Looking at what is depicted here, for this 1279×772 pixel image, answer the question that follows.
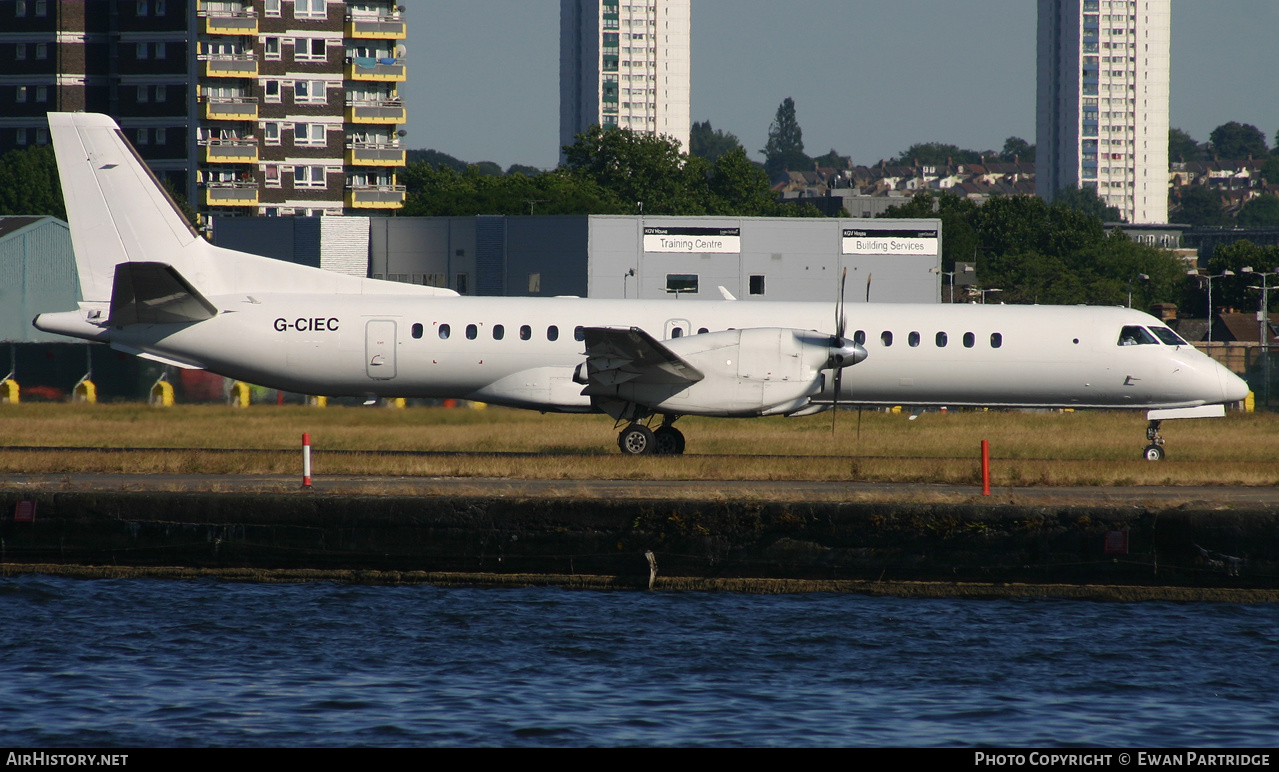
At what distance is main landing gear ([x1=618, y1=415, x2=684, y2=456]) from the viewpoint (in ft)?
91.9

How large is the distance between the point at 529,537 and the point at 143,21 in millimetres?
109463

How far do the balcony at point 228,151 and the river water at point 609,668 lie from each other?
327 feet

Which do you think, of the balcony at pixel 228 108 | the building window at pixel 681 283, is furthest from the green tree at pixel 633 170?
the building window at pixel 681 283

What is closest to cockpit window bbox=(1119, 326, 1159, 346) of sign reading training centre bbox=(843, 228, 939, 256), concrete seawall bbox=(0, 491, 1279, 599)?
concrete seawall bbox=(0, 491, 1279, 599)

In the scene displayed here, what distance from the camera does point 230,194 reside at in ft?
378

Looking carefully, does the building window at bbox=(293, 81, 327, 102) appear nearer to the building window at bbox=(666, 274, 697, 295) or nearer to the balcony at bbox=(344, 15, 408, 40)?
the balcony at bbox=(344, 15, 408, 40)

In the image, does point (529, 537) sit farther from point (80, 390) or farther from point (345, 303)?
point (80, 390)

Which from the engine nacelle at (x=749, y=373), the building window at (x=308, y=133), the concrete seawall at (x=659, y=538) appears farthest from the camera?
the building window at (x=308, y=133)

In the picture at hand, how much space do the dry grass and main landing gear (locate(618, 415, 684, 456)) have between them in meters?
0.48

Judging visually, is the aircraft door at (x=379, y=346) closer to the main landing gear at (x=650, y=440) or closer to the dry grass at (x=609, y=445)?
the dry grass at (x=609, y=445)

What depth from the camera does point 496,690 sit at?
52.1 feet

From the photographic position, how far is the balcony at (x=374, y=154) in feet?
392

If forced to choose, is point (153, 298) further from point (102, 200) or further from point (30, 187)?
point (30, 187)
